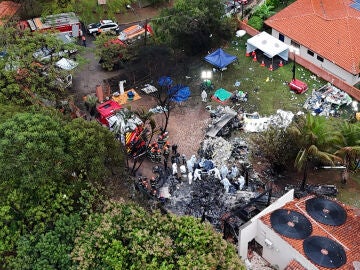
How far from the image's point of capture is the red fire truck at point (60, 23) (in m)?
45.7

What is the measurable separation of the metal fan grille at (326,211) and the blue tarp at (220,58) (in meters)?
15.9

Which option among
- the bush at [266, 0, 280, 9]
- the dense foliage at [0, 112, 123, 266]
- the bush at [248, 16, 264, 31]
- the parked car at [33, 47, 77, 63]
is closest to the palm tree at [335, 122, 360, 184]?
the dense foliage at [0, 112, 123, 266]

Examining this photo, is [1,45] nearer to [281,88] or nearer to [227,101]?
[227,101]

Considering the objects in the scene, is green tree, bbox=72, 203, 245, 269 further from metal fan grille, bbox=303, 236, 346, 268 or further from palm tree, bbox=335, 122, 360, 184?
palm tree, bbox=335, 122, 360, 184

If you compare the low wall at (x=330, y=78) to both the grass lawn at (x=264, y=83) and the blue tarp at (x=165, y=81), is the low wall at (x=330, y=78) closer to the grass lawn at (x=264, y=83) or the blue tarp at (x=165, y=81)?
the grass lawn at (x=264, y=83)

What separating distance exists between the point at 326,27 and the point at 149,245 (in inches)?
1078

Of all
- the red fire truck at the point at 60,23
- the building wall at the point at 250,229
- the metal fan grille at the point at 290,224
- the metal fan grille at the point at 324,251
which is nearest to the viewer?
the metal fan grille at the point at 324,251

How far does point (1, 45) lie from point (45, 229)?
15.7 meters

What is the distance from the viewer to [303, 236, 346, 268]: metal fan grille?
25.5 meters

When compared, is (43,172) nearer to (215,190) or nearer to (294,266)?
(215,190)

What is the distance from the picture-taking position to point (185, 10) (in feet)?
136

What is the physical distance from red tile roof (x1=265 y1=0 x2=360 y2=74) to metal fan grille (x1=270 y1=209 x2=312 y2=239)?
15877 millimetres

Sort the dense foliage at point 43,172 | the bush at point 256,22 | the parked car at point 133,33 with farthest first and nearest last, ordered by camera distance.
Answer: the bush at point 256,22, the parked car at point 133,33, the dense foliage at point 43,172

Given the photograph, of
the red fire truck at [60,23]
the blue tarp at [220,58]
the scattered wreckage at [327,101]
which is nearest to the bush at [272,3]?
the blue tarp at [220,58]
